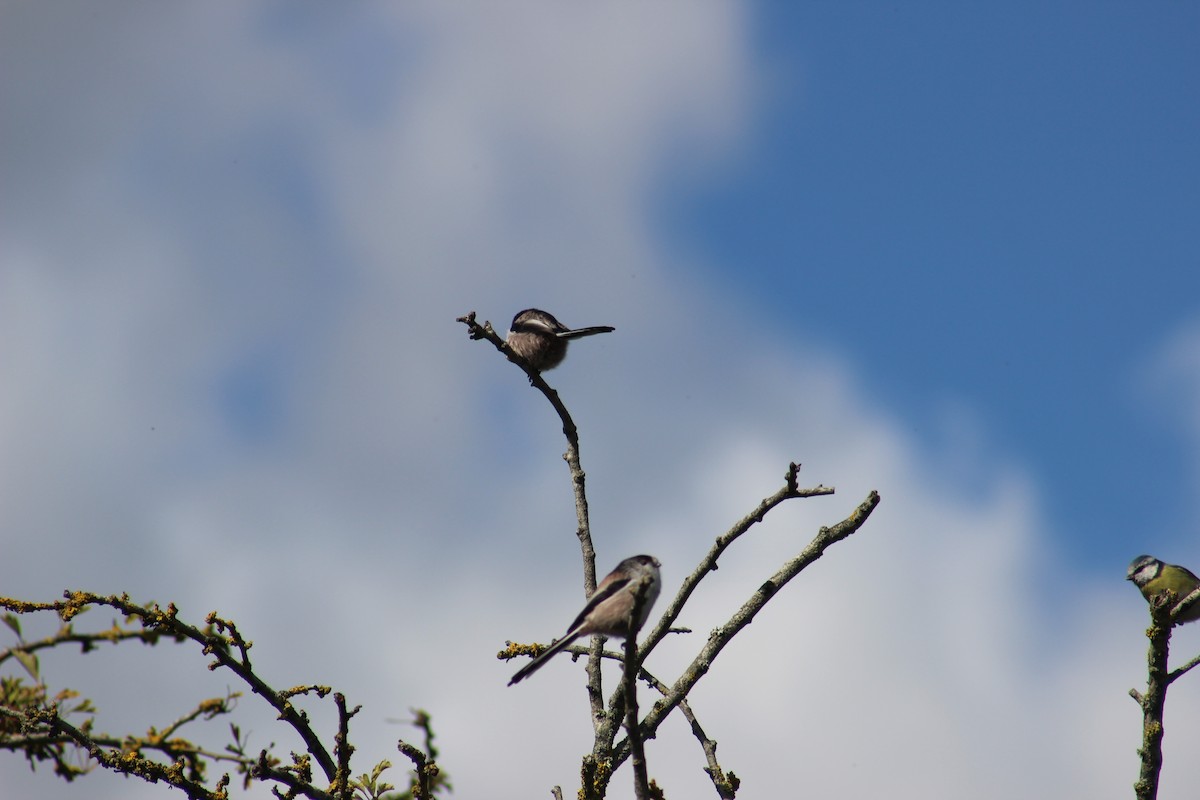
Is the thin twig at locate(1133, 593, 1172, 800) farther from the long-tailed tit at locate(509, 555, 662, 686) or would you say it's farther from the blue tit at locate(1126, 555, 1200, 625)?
the blue tit at locate(1126, 555, 1200, 625)

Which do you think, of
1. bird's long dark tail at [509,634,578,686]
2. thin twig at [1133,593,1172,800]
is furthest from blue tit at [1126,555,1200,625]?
bird's long dark tail at [509,634,578,686]

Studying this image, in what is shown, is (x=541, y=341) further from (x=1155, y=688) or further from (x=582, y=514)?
(x=1155, y=688)

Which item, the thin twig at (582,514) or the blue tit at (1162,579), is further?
the blue tit at (1162,579)

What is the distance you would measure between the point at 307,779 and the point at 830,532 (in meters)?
2.21

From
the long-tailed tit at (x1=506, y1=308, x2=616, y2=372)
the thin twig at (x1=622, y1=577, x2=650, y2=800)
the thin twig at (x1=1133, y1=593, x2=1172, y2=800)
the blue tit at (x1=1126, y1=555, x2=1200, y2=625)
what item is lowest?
the thin twig at (x1=622, y1=577, x2=650, y2=800)

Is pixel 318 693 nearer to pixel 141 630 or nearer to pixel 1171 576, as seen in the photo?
pixel 141 630

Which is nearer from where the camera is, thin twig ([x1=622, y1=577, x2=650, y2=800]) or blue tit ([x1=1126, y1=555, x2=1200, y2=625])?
thin twig ([x1=622, y1=577, x2=650, y2=800])

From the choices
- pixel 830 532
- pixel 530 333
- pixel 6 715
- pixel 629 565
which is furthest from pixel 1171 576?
pixel 6 715

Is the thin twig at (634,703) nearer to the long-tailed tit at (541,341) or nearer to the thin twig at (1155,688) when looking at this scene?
the thin twig at (1155,688)

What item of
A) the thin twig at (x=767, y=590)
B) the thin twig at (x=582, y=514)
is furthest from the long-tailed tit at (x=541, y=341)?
the thin twig at (x=767, y=590)

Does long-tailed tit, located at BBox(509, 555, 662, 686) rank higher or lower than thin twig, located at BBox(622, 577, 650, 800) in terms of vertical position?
higher

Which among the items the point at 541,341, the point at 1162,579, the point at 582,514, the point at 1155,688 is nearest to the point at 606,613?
the point at 582,514

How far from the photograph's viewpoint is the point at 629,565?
718 cm

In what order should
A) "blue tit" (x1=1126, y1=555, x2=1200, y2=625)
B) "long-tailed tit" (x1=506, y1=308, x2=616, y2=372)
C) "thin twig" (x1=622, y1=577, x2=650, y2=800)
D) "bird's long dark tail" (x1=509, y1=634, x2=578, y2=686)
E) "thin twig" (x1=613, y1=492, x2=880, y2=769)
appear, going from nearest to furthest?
"thin twig" (x1=622, y1=577, x2=650, y2=800) → "thin twig" (x1=613, y1=492, x2=880, y2=769) → "bird's long dark tail" (x1=509, y1=634, x2=578, y2=686) → "blue tit" (x1=1126, y1=555, x2=1200, y2=625) → "long-tailed tit" (x1=506, y1=308, x2=616, y2=372)
